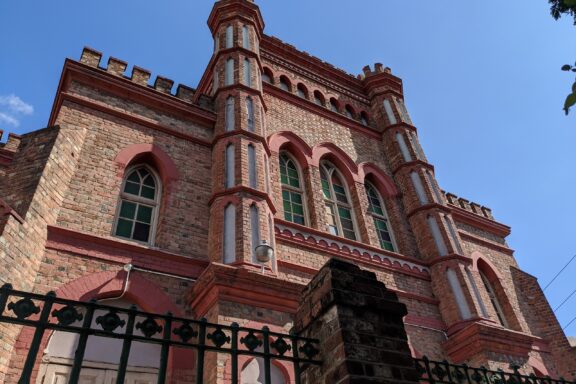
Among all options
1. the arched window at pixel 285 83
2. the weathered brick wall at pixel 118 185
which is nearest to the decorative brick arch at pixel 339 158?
the arched window at pixel 285 83

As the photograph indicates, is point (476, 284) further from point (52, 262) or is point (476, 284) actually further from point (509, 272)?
point (52, 262)

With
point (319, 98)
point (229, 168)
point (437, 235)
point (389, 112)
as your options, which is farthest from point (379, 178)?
point (229, 168)

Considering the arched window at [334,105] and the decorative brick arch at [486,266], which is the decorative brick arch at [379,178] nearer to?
the arched window at [334,105]

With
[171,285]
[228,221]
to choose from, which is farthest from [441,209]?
[171,285]

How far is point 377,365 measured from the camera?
3170mm

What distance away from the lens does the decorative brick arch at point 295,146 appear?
11.3 meters

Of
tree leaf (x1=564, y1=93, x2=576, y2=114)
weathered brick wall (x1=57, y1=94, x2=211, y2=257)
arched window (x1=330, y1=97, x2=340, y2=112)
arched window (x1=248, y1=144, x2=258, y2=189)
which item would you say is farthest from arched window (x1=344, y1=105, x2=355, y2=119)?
tree leaf (x1=564, y1=93, x2=576, y2=114)

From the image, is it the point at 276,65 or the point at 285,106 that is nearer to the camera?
the point at 285,106

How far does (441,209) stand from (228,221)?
6.41 meters

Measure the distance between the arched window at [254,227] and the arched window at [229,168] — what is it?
68 cm

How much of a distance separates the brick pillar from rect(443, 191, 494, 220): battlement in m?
11.8

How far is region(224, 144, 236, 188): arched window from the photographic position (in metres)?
8.62

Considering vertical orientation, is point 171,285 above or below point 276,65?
below

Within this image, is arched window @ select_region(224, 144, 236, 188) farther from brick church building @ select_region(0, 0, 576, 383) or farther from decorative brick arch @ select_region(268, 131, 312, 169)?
decorative brick arch @ select_region(268, 131, 312, 169)
